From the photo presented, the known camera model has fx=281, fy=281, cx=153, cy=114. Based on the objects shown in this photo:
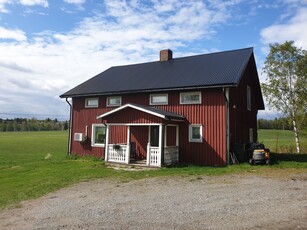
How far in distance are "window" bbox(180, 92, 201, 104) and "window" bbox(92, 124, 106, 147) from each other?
235 inches

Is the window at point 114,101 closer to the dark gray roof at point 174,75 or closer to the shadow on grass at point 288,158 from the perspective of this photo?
the dark gray roof at point 174,75

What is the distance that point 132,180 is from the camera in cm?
1109

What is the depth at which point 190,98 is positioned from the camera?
15.7 m

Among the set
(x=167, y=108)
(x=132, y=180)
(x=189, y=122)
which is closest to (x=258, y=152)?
(x=189, y=122)

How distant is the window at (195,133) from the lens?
15109 mm

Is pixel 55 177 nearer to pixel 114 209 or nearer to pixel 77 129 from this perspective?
pixel 114 209

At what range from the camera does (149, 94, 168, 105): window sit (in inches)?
650

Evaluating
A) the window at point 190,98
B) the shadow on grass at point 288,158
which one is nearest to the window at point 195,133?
the window at point 190,98

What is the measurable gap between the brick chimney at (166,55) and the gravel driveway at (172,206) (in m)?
12.8

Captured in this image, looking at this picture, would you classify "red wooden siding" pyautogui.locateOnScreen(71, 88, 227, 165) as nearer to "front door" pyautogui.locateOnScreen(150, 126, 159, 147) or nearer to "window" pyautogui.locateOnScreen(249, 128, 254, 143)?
"front door" pyautogui.locateOnScreen(150, 126, 159, 147)

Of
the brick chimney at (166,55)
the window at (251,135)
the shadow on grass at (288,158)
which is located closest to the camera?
the shadow on grass at (288,158)

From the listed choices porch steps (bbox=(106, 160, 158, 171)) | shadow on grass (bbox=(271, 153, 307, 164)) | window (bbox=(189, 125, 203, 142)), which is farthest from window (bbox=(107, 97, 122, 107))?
shadow on grass (bbox=(271, 153, 307, 164))

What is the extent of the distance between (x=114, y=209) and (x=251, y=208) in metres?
3.29

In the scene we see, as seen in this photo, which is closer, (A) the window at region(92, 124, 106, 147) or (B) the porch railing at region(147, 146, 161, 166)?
(B) the porch railing at region(147, 146, 161, 166)
